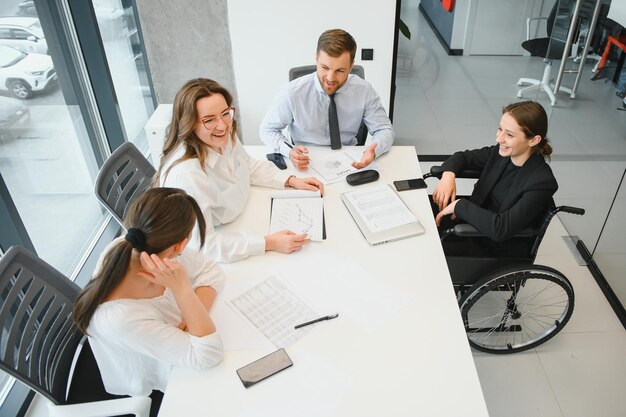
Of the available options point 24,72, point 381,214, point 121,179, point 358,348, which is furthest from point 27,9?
point 358,348

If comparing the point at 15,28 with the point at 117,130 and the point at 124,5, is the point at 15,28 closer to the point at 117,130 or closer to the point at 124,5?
the point at 117,130

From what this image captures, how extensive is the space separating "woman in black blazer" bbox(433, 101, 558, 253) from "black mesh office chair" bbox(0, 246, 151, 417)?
4.88ft

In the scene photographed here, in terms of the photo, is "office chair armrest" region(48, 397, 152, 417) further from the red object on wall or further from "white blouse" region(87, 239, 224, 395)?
the red object on wall

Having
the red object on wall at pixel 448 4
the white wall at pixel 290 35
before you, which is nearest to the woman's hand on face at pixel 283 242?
the white wall at pixel 290 35

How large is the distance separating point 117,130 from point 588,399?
3.27m

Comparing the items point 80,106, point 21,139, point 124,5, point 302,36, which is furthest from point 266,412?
point 124,5

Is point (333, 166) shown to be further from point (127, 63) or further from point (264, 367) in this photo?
point (127, 63)

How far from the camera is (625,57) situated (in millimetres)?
2871

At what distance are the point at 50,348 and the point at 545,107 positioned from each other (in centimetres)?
350

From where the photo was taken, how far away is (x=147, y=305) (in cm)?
150

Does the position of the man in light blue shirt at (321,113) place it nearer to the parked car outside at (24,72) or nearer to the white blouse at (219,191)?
the white blouse at (219,191)

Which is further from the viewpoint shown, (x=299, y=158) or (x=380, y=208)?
(x=299, y=158)

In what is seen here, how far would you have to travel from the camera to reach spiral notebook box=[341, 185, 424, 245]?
2.03 metres

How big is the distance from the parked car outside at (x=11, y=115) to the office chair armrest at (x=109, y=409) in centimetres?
180
